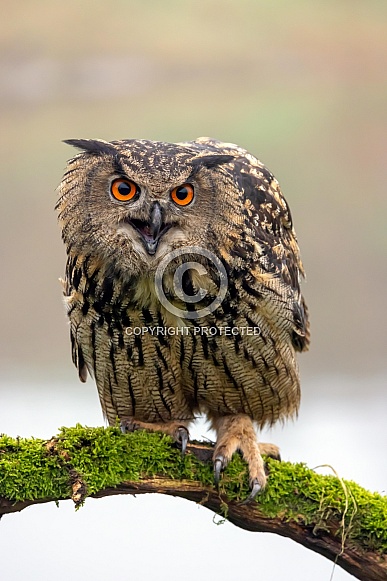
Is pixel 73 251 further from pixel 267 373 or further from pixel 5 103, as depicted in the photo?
pixel 5 103

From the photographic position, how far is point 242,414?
6.72ft

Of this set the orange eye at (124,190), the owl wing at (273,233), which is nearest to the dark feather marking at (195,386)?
the owl wing at (273,233)

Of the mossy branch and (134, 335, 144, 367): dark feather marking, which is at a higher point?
(134, 335, 144, 367): dark feather marking

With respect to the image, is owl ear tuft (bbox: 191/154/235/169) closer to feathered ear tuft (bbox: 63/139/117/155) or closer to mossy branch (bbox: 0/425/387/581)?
feathered ear tuft (bbox: 63/139/117/155)

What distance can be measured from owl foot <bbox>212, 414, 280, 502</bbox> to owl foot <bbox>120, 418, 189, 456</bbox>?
8 cm

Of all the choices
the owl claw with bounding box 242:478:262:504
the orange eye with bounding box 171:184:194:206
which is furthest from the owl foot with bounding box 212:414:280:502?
Result: the orange eye with bounding box 171:184:194:206

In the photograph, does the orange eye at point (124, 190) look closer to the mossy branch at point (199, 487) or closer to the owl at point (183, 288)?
the owl at point (183, 288)


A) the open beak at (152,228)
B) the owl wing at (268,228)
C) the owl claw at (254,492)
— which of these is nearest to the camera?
the open beak at (152,228)

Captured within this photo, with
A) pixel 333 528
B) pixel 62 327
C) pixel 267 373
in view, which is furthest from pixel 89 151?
pixel 62 327

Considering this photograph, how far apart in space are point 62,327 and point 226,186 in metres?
1.45

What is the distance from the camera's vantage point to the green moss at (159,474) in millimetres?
1638

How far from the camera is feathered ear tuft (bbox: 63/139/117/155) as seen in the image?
1680 mm

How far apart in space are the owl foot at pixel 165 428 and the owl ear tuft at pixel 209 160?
0.60 m

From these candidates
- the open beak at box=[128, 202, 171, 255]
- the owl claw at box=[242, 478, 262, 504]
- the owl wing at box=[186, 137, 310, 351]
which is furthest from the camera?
the owl wing at box=[186, 137, 310, 351]
